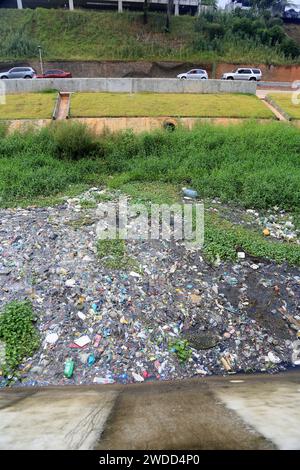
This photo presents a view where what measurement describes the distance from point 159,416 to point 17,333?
2176 mm

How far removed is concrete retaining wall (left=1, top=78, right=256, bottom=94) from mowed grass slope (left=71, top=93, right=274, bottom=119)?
96 centimetres

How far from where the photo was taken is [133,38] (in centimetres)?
2770

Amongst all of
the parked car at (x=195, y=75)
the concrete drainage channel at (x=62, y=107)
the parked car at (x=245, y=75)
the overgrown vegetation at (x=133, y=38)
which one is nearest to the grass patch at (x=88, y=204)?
the concrete drainage channel at (x=62, y=107)

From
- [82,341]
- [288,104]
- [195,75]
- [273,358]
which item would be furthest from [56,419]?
[195,75]

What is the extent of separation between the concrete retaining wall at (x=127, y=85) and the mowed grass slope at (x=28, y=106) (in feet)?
4.28

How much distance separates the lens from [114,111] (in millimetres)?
13523

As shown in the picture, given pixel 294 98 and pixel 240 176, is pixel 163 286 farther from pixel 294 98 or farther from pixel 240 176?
pixel 294 98

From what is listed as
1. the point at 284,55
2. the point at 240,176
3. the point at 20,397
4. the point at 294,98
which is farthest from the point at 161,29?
the point at 20,397

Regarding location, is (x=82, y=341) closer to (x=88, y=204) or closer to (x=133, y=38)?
(x=88, y=204)

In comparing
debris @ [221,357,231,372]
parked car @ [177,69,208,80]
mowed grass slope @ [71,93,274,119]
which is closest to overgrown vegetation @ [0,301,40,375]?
debris @ [221,357,231,372]

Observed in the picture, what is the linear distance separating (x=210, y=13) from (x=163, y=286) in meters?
32.5

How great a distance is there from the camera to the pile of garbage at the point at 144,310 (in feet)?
14.4

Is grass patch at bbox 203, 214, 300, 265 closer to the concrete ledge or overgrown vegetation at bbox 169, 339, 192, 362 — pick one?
overgrown vegetation at bbox 169, 339, 192, 362
